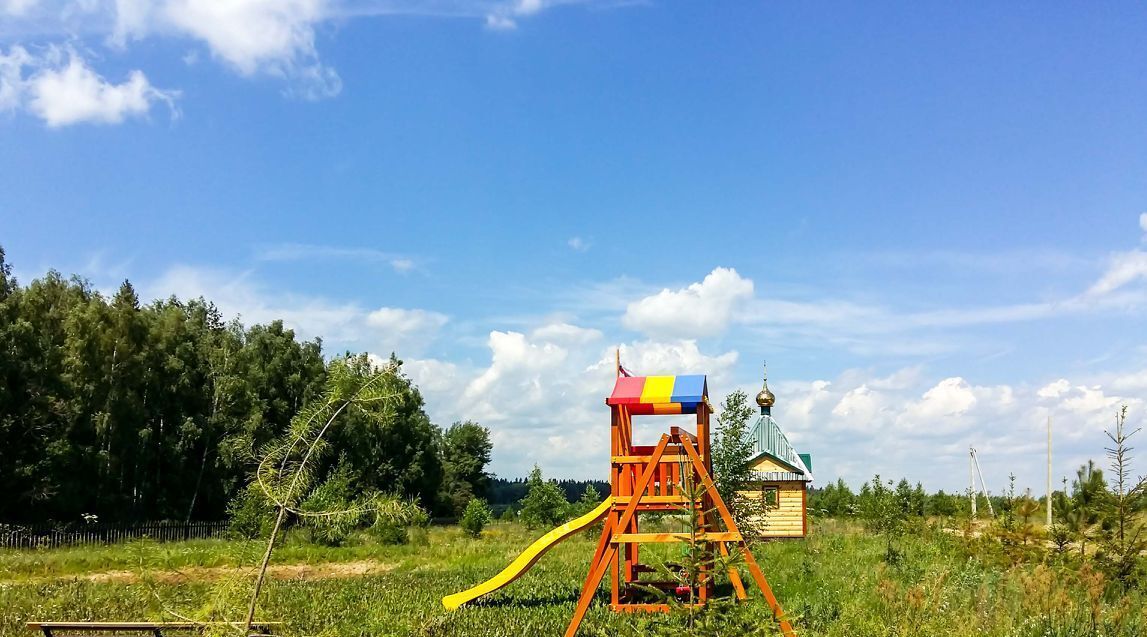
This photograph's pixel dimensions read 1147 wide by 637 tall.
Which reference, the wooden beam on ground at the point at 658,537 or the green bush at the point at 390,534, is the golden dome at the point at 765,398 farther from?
the wooden beam on ground at the point at 658,537

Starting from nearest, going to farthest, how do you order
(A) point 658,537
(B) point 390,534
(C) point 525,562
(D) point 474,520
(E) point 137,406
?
(A) point 658,537, (C) point 525,562, (B) point 390,534, (D) point 474,520, (E) point 137,406

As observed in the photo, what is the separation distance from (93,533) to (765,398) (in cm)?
2374

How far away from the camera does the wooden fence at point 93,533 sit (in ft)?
89.7

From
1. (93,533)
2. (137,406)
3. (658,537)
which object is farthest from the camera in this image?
(137,406)

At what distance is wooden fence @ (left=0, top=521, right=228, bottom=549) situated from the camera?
2733 cm

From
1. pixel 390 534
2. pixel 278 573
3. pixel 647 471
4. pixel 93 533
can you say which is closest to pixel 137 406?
pixel 93 533

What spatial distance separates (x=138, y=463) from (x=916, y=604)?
35911mm

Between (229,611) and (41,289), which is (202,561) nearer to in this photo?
(229,611)

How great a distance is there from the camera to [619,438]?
12570mm

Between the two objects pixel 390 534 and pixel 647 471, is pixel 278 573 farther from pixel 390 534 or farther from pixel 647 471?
pixel 647 471

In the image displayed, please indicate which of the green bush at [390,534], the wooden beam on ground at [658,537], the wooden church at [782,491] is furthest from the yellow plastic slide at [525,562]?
the wooden church at [782,491]

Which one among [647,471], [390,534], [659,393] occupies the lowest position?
[390,534]

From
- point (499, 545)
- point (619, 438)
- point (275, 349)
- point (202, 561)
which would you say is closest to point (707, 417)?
point (619, 438)

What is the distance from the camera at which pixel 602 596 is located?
1396 cm
